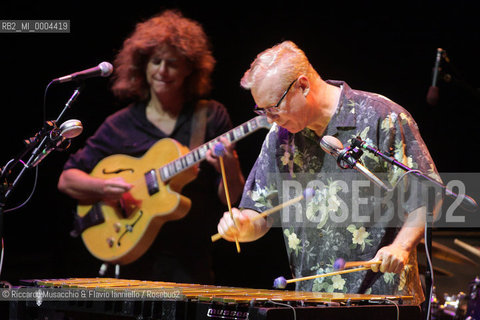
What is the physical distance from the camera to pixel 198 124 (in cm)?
443

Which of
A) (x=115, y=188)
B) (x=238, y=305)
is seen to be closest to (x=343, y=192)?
(x=238, y=305)

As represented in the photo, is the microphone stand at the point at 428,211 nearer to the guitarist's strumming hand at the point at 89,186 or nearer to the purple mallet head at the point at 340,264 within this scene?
the purple mallet head at the point at 340,264

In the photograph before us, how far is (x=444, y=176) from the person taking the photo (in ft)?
13.2

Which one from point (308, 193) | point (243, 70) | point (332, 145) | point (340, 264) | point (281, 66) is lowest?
point (340, 264)

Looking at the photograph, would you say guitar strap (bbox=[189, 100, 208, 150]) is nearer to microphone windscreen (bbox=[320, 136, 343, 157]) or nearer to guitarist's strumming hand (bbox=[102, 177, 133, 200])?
guitarist's strumming hand (bbox=[102, 177, 133, 200])

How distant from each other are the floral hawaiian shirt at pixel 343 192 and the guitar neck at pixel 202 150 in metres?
1.15

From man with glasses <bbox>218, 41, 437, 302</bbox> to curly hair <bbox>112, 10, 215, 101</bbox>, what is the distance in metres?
1.81

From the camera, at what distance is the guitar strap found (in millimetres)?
4387

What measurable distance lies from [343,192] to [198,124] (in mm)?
1923

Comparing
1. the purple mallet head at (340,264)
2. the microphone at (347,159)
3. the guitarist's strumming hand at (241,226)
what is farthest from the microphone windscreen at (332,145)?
the guitarist's strumming hand at (241,226)

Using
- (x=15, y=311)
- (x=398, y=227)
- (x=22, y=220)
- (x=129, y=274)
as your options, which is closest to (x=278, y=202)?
(x=398, y=227)

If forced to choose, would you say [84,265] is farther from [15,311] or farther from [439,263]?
[439,263]

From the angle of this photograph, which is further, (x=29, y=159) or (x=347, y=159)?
(x=29, y=159)

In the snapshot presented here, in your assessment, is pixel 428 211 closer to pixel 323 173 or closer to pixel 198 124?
pixel 323 173
